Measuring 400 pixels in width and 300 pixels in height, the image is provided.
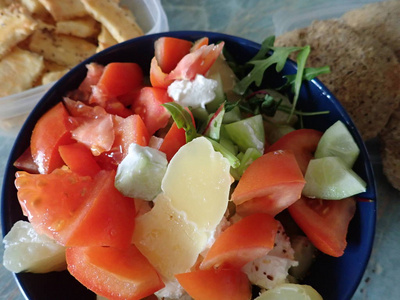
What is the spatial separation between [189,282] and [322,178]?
359mm

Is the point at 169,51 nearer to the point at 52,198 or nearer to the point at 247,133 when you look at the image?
the point at 247,133

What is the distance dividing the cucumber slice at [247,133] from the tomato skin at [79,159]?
11.9 inches

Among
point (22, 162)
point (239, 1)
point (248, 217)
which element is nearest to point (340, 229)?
point (248, 217)

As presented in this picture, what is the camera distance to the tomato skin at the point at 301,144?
36.0 inches

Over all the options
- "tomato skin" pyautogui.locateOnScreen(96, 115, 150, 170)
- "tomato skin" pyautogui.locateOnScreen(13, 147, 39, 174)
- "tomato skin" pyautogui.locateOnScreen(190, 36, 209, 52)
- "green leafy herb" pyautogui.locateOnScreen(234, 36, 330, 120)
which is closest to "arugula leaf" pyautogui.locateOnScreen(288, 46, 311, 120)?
"green leafy herb" pyautogui.locateOnScreen(234, 36, 330, 120)

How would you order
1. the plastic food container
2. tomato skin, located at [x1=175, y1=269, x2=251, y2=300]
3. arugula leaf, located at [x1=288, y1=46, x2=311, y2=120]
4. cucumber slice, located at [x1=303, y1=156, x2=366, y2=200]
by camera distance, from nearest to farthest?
tomato skin, located at [x1=175, y1=269, x2=251, y2=300]
cucumber slice, located at [x1=303, y1=156, x2=366, y2=200]
arugula leaf, located at [x1=288, y1=46, x2=311, y2=120]
the plastic food container

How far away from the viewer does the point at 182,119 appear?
2.77ft

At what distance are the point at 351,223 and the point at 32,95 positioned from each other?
0.94 m

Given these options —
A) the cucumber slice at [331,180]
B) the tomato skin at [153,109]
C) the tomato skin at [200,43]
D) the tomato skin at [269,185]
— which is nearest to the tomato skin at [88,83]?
the tomato skin at [153,109]

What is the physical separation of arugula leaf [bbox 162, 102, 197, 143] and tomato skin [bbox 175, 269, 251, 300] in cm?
27

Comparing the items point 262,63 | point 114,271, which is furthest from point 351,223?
point 114,271

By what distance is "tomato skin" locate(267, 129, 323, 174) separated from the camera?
91cm

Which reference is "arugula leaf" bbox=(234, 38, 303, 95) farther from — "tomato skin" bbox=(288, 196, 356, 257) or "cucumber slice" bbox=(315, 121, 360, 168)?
"tomato skin" bbox=(288, 196, 356, 257)

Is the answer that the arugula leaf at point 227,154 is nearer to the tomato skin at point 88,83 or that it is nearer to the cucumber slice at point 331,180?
the cucumber slice at point 331,180
